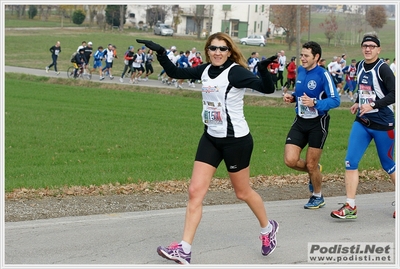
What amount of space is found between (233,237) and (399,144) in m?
2.38

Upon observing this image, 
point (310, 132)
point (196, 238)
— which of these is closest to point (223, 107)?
point (196, 238)

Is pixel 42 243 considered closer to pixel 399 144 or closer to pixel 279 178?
pixel 399 144

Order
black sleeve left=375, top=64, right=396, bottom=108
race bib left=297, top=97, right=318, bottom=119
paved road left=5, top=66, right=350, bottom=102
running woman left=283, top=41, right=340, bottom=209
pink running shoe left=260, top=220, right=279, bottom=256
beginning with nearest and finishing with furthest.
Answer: pink running shoe left=260, top=220, right=279, bottom=256 → black sleeve left=375, top=64, right=396, bottom=108 → running woman left=283, top=41, right=340, bottom=209 → race bib left=297, top=97, right=318, bottom=119 → paved road left=5, top=66, right=350, bottom=102

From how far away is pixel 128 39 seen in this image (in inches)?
2926

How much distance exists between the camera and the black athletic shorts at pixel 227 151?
6.45 metres

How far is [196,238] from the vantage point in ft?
23.7

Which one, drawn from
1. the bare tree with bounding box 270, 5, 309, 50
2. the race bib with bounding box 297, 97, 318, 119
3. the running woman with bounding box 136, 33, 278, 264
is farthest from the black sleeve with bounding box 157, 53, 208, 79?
the bare tree with bounding box 270, 5, 309, 50

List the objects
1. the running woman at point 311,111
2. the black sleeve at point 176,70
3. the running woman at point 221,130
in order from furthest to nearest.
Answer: the running woman at point 311,111, the black sleeve at point 176,70, the running woman at point 221,130

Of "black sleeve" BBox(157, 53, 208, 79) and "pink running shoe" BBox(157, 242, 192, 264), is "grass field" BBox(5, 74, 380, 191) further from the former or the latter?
"pink running shoe" BBox(157, 242, 192, 264)

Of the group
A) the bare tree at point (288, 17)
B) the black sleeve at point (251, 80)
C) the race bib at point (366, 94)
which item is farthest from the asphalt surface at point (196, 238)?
the bare tree at point (288, 17)

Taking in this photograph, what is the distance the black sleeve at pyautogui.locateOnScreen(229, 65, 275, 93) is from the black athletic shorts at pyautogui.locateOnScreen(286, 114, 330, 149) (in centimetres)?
256

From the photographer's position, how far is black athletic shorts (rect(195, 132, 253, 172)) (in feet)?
21.2

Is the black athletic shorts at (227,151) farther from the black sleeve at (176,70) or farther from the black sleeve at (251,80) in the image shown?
the black sleeve at (176,70)
